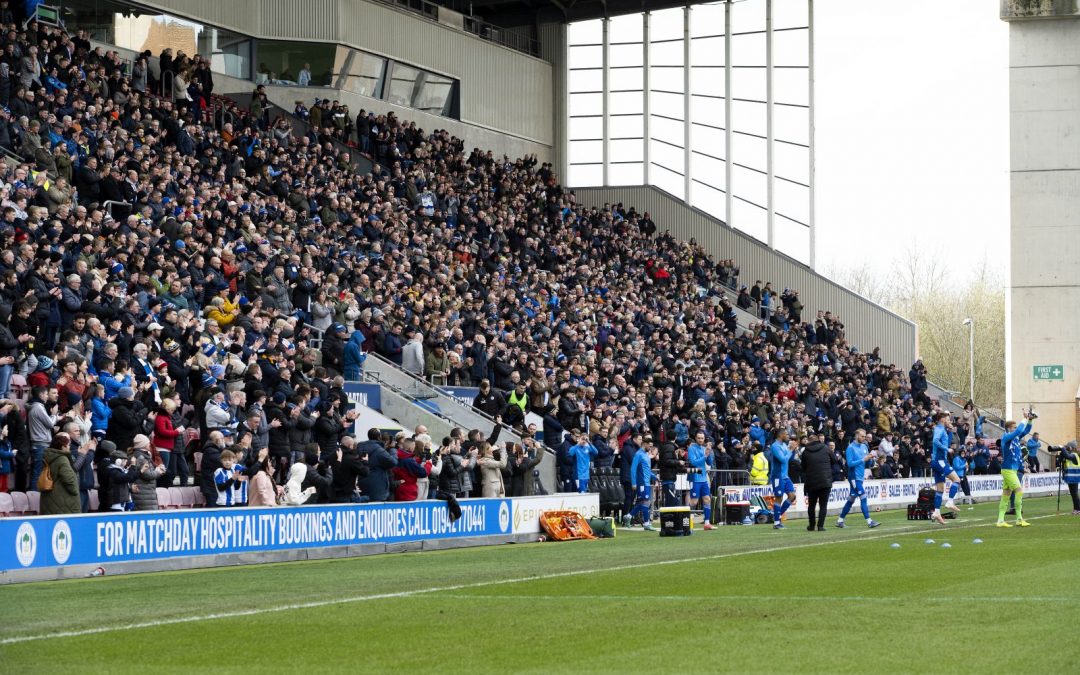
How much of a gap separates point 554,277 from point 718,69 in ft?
54.4

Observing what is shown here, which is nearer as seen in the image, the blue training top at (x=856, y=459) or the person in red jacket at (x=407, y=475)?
the person in red jacket at (x=407, y=475)

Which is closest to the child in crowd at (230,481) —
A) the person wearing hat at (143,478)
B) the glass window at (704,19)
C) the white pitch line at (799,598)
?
the person wearing hat at (143,478)

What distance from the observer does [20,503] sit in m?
20.0

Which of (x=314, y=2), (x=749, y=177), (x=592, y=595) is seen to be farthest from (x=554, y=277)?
(x=592, y=595)

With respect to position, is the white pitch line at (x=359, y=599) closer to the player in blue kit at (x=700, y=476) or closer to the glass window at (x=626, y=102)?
the player in blue kit at (x=700, y=476)

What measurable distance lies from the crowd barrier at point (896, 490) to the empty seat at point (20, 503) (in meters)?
16.4

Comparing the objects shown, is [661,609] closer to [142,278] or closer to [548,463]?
[142,278]

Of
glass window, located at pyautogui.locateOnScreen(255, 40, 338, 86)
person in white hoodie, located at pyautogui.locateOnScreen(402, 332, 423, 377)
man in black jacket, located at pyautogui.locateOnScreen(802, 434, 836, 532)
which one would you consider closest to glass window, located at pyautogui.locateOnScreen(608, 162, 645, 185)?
glass window, located at pyautogui.locateOnScreen(255, 40, 338, 86)

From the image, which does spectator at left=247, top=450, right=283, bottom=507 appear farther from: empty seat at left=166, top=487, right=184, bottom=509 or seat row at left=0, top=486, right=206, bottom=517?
empty seat at left=166, top=487, right=184, bottom=509

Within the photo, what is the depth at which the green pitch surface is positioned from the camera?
10.6 m

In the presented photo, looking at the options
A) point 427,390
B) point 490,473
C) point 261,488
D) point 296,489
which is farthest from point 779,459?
point 261,488

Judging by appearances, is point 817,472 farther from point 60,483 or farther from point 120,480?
point 60,483

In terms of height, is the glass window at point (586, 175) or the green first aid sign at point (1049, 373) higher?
the glass window at point (586, 175)

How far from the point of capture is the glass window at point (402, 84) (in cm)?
4853
